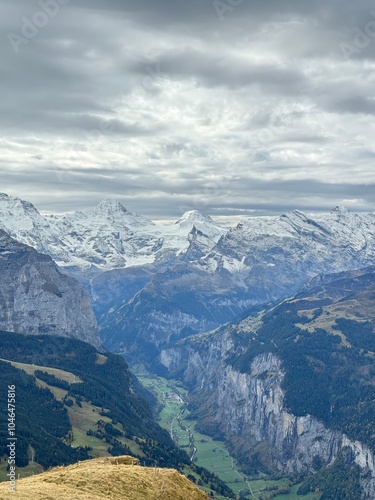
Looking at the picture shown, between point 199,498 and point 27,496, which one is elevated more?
point 27,496

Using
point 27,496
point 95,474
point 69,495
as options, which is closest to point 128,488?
point 95,474

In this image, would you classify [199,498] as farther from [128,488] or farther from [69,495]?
[69,495]

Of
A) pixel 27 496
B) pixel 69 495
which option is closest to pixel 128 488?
pixel 69 495

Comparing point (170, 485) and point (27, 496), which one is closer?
point (27, 496)

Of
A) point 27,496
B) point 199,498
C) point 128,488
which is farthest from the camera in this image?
point 199,498

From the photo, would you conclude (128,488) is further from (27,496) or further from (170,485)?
(27,496)

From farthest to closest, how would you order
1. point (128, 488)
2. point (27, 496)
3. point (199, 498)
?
point (199, 498), point (128, 488), point (27, 496)
